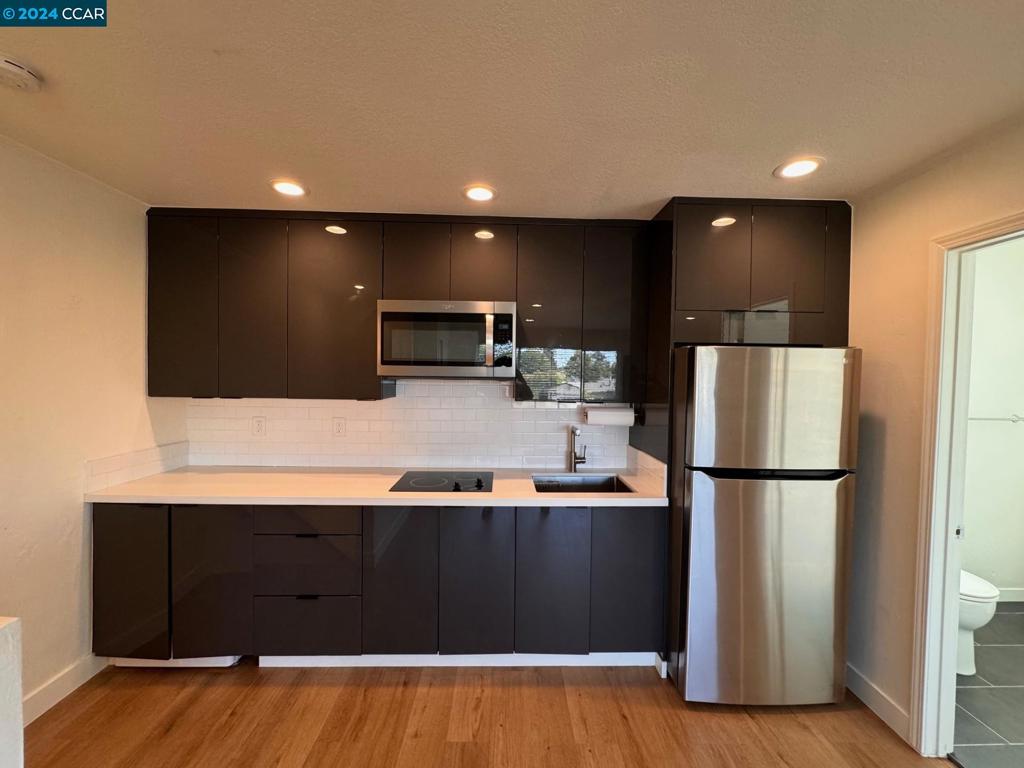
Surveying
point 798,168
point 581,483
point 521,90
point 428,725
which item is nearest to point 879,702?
point 581,483

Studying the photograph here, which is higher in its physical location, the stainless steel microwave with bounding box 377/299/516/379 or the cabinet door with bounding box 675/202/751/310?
the cabinet door with bounding box 675/202/751/310

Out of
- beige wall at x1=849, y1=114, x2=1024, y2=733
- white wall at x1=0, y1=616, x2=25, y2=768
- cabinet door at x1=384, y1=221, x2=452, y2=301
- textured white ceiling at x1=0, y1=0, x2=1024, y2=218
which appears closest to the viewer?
white wall at x1=0, y1=616, x2=25, y2=768

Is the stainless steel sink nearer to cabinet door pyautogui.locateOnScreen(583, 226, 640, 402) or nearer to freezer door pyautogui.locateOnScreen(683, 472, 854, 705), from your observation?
cabinet door pyautogui.locateOnScreen(583, 226, 640, 402)

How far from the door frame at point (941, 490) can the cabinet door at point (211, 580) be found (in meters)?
2.90

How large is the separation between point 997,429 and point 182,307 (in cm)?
492

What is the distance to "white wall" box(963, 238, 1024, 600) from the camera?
2736 mm

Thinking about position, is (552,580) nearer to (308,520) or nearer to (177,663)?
(308,520)

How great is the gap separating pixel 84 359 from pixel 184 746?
1.73 metres

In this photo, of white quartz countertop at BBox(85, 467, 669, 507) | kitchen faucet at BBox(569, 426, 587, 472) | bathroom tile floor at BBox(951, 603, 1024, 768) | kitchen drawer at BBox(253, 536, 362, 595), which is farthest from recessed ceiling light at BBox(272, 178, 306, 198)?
bathroom tile floor at BBox(951, 603, 1024, 768)

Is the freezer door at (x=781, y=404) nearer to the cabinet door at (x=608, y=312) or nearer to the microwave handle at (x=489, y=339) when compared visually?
the cabinet door at (x=608, y=312)

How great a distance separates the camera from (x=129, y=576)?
2098 mm

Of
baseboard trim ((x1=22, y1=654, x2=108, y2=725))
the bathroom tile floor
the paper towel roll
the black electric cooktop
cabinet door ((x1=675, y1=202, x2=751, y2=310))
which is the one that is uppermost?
cabinet door ((x1=675, y1=202, x2=751, y2=310))

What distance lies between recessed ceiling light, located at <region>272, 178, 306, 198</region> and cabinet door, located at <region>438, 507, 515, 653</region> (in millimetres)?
1681

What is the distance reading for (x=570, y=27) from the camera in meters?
1.09
